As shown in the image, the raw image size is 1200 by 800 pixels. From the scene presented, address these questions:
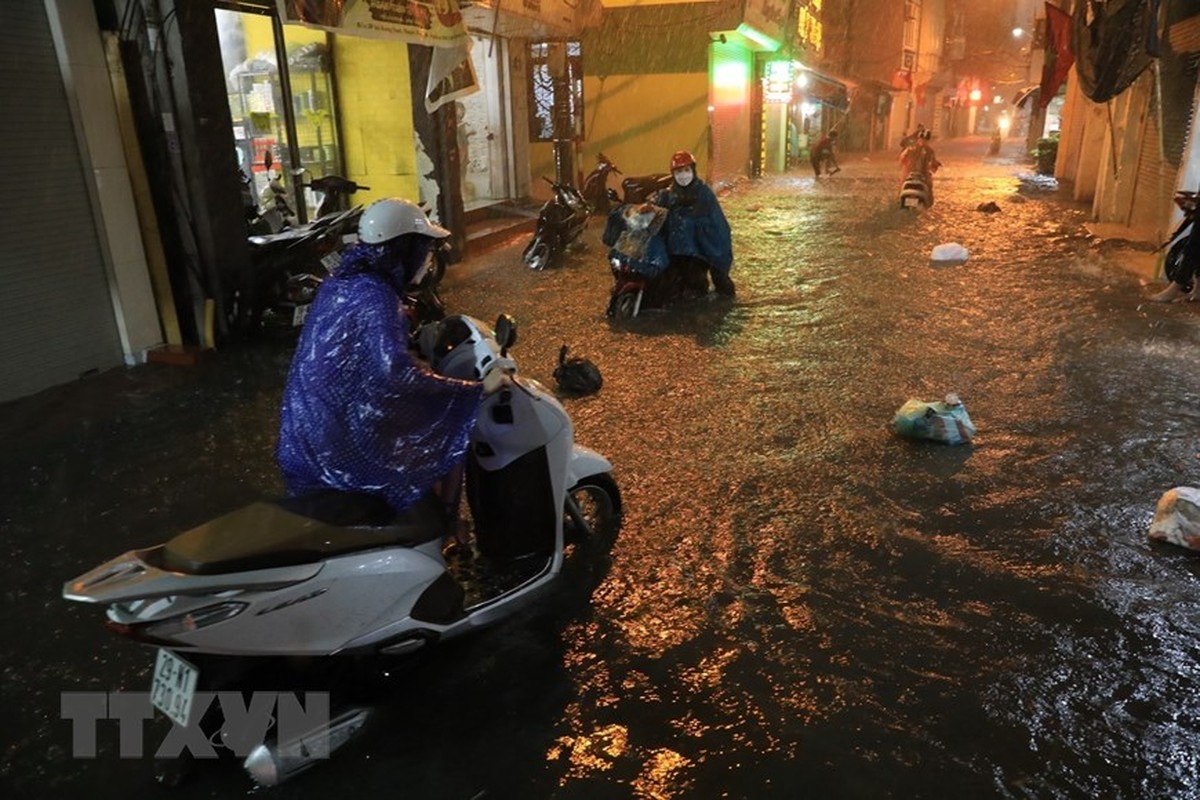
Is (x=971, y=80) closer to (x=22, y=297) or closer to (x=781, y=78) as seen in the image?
(x=781, y=78)

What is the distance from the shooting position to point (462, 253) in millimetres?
12789

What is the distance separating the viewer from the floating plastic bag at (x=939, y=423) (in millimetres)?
5590

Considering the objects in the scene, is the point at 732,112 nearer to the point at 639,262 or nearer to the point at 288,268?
the point at 639,262

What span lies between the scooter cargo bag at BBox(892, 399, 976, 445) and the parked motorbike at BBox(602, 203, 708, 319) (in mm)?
4088

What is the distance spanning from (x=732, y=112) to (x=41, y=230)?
2278 centimetres

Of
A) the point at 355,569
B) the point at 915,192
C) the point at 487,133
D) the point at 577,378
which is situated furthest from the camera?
the point at 915,192

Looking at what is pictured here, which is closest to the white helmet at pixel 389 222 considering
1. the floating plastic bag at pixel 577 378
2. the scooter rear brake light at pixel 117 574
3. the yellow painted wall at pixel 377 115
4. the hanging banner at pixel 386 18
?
the scooter rear brake light at pixel 117 574

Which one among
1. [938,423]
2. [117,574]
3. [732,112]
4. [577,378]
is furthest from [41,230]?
[732,112]

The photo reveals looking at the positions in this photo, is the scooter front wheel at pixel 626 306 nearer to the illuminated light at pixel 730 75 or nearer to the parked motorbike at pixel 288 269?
the parked motorbike at pixel 288 269

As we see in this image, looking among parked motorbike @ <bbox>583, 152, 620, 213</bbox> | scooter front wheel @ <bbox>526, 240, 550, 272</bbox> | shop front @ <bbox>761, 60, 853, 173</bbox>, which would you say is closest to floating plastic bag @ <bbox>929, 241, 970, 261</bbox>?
scooter front wheel @ <bbox>526, 240, 550, 272</bbox>

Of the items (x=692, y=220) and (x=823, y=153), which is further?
(x=823, y=153)

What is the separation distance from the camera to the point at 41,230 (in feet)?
22.6

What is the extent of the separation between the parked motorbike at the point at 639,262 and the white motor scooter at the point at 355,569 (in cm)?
532

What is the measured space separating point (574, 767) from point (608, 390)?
13.8ft
